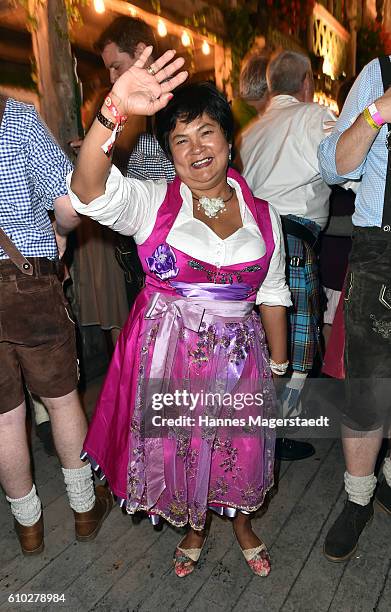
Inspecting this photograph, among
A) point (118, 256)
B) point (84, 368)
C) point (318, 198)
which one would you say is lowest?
point (84, 368)

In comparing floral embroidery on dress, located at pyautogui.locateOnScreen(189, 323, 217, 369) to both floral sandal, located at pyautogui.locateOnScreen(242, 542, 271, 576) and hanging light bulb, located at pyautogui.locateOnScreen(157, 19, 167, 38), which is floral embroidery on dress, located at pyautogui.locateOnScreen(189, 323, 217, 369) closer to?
floral sandal, located at pyautogui.locateOnScreen(242, 542, 271, 576)

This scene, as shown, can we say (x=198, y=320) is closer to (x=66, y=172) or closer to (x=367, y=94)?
(x=66, y=172)

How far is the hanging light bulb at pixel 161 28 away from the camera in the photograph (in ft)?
14.5

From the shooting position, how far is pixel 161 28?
444cm

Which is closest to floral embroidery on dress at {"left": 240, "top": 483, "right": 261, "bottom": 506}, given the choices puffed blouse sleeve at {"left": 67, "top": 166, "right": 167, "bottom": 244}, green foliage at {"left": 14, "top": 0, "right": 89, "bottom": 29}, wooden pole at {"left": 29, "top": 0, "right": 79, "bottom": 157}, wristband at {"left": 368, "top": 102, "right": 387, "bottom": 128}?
puffed blouse sleeve at {"left": 67, "top": 166, "right": 167, "bottom": 244}

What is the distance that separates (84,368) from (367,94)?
2.87 meters

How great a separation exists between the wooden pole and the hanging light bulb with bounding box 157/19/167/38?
1.15m

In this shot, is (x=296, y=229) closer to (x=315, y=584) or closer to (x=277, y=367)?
(x=277, y=367)

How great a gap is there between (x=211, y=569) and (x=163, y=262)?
1.21 m

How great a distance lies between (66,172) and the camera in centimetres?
181

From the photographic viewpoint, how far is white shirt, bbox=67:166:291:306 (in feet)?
5.21

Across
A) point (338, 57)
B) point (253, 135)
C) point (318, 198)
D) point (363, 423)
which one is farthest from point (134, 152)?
point (338, 57)

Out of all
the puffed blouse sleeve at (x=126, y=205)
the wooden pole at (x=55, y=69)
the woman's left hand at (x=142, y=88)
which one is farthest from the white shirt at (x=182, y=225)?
the wooden pole at (x=55, y=69)

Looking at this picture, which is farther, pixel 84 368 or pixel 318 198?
pixel 84 368
